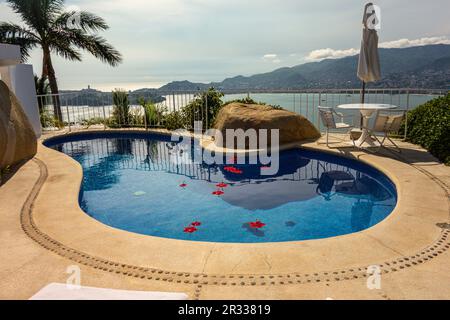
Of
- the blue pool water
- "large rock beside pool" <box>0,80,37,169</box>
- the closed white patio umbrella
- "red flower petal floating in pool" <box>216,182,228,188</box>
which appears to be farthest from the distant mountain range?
"red flower petal floating in pool" <box>216,182,228,188</box>

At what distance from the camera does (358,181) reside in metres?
6.48

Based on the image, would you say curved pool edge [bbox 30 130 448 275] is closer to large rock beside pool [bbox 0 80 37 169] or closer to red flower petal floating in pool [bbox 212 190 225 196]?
red flower petal floating in pool [bbox 212 190 225 196]

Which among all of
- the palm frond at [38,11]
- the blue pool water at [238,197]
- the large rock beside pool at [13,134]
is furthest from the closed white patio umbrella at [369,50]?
the palm frond at [38,11]

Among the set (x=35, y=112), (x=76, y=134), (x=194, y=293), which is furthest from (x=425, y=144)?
(x=35, y=112)

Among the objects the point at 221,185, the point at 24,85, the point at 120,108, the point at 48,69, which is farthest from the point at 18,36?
the point at 221,185

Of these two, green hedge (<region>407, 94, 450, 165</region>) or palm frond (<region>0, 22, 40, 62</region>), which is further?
palm frond (<region>0, 22, 40, 62</region>)

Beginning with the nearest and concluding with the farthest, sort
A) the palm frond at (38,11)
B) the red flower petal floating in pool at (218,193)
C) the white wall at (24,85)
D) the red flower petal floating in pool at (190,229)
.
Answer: the red flower petal floating in pool at (190,229), the red flower petal floating in pool at (218,193), the white wall at (24,85), the palm frond at (38,11)

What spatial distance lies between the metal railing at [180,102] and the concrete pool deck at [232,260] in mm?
5012

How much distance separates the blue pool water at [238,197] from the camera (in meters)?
4.66

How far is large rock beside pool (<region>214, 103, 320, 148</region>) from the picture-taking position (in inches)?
337

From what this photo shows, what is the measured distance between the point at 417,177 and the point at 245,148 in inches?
158

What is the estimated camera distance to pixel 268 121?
852 centimetres

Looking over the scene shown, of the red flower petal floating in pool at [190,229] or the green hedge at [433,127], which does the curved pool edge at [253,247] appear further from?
the green hedge at [433,127]

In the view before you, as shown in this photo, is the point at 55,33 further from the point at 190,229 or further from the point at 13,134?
the point at 190,229
